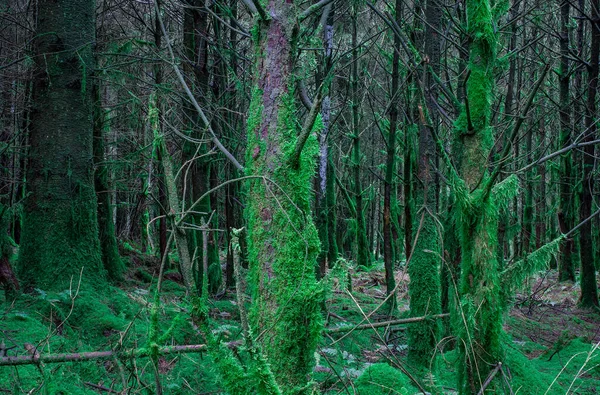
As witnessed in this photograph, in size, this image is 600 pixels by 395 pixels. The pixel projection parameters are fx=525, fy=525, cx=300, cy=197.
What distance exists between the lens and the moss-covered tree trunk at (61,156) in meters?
6.27

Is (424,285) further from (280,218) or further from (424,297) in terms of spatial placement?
(280,218)

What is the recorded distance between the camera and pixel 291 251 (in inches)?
105

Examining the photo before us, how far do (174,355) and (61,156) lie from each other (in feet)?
11.9

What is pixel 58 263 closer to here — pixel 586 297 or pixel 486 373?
pixel 486 373

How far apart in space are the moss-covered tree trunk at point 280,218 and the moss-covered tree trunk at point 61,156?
14.1 feet

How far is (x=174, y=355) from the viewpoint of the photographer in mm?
3947

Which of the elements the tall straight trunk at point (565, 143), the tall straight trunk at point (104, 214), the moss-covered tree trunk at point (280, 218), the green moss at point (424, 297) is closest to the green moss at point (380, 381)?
the moss-covered tree trunk at point (280, 218)

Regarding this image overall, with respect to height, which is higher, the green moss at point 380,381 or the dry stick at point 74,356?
the dry stick at point 74,356

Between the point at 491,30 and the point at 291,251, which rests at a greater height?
the point at 491,30

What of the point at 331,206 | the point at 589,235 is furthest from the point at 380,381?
the point at 589,235

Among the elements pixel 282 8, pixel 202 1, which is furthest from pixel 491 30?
pixel 202 1

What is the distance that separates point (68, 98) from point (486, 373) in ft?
18.7

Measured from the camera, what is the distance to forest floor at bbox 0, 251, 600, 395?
3.20 m

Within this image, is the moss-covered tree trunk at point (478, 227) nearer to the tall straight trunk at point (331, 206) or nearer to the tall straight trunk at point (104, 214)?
the tall straight trunk at point (104, 214)
